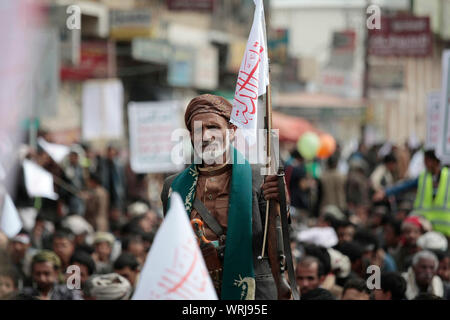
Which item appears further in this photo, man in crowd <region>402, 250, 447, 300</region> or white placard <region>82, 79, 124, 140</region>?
white placard <region>82, 79, 124, 140</region>

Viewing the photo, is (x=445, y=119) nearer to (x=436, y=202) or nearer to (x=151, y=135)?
(x=436, y=202)

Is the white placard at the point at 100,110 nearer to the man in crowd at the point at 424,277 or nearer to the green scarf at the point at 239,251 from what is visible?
the man in crowd at the point at 424,277

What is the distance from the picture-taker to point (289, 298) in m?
4.46

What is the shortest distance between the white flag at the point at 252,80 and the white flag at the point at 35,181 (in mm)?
7521

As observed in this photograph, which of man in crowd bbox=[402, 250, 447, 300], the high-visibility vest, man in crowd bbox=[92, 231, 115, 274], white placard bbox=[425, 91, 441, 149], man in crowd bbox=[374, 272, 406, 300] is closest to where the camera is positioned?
man in crowd bbox=[374, 272, 406, 300]

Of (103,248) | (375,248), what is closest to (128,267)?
(103,248)

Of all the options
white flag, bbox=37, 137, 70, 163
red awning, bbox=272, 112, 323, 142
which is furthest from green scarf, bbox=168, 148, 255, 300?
red awning, bbox=272, 112, 323, 142

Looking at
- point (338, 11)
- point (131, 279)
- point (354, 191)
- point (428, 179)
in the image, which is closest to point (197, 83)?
point (354, 191)

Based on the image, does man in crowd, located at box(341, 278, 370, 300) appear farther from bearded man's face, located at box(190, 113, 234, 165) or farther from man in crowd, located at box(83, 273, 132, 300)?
bearded man's face, located at box(190, 113, 234, 165)

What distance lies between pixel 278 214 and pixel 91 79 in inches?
808

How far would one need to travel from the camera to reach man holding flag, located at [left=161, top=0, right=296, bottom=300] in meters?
4.61

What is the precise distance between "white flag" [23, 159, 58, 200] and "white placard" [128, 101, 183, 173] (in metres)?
1.82

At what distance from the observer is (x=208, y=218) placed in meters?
4.77

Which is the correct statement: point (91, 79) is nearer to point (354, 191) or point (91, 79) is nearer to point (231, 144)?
point (354, 191)
